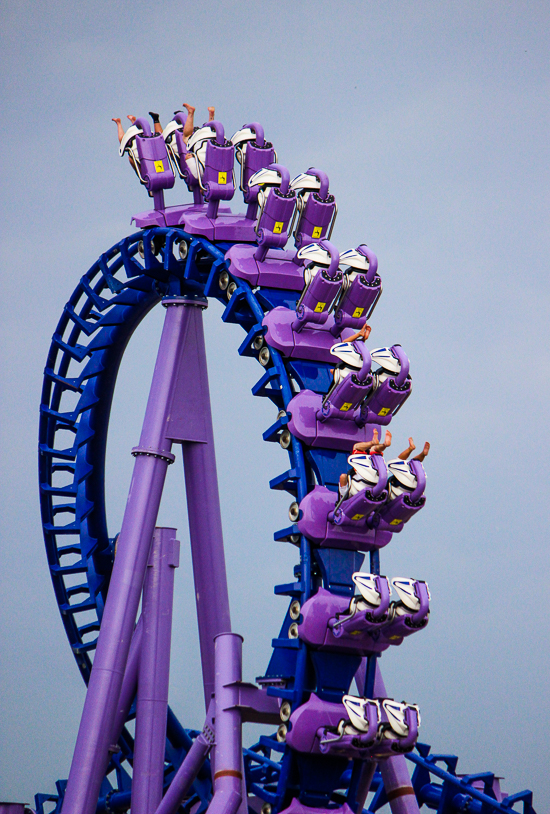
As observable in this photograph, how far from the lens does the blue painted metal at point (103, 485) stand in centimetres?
1114

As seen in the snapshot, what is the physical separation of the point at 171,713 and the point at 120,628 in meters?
4.12

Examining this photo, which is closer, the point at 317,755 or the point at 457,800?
the point at 317,755

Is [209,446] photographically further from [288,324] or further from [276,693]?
[276,693]

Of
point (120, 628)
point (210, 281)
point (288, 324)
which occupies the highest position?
point (210, 281)

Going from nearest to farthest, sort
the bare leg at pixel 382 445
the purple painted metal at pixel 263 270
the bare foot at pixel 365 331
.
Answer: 1. the bare leg at pixel 382 445
2. the bare foot at pixel 365 331
3. the purple painted metal at pixel 263 270

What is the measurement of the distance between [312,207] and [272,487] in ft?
10.0

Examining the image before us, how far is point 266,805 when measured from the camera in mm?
11172

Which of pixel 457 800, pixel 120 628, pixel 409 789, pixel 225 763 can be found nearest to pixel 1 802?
pixel 120 628

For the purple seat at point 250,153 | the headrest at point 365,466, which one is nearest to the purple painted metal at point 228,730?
the headrest at point 365,466

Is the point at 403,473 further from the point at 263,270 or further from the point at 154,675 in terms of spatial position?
the point at 154,675

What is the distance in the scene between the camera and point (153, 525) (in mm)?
13930

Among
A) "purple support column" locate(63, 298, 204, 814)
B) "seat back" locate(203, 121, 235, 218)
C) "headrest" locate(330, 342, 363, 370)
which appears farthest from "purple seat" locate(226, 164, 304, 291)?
"purple support column" locate(63, 298, 204, 814)

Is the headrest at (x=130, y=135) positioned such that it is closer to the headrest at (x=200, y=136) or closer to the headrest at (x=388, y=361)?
the headrest at (x=200, y=136)

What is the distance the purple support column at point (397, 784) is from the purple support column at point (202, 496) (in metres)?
2.58
